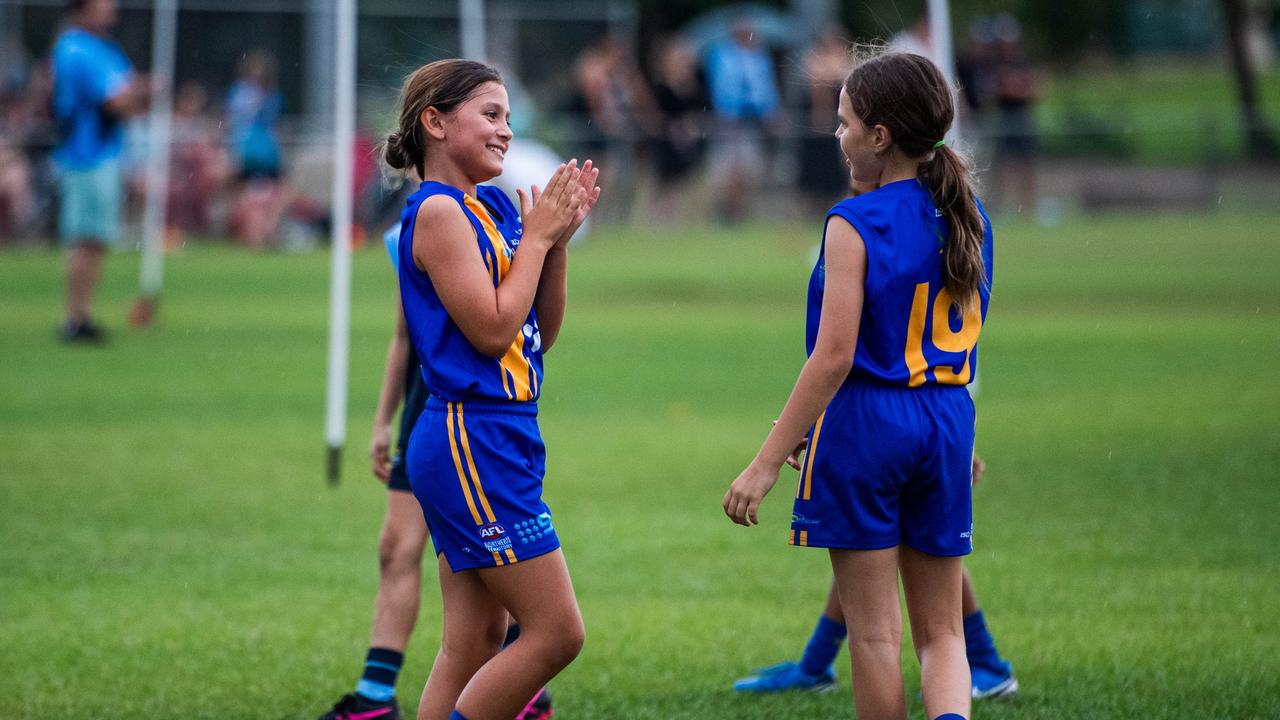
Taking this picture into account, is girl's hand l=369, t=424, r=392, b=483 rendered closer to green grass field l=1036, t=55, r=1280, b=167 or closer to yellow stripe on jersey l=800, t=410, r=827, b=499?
yellow stripe on jersey l=800, t=410, r=827, b=499

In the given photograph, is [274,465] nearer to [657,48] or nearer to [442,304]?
[442,304]

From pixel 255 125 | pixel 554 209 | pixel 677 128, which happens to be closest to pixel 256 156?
pixel 255 125

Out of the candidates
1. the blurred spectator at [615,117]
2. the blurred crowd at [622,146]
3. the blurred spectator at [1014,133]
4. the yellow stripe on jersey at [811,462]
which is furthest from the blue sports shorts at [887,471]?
the blurred spectator at [615,117]

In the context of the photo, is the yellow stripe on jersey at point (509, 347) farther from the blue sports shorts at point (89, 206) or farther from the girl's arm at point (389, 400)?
the blue sports shorts at point (89, 206)

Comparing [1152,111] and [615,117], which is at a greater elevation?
[1152,111]

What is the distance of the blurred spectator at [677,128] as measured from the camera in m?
23.2

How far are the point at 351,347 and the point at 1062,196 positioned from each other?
13566mm

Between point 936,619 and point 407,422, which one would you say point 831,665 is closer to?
point 936,619

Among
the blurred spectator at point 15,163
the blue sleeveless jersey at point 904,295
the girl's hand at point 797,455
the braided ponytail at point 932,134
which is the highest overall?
the blurred spectator at point 15,163

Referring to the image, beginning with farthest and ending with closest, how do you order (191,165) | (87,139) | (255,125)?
(191,165), (255,125), (87,139)

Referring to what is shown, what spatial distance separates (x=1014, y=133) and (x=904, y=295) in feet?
62.9

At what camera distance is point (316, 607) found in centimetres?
617

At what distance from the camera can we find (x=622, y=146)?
2348cm

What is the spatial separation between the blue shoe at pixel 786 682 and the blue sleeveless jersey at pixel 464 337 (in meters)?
1.70
